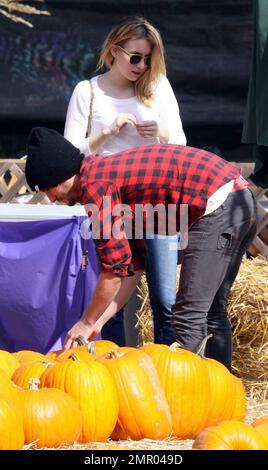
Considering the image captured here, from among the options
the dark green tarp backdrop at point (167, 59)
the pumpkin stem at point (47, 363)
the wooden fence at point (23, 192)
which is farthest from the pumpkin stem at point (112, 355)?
the dark green tarp backdrop at point (167, 59)

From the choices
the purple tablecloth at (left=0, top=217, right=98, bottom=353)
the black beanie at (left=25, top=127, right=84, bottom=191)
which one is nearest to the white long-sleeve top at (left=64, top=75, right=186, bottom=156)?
the purple tablecloth at (left=0, top=217, right=98, bottom=353)

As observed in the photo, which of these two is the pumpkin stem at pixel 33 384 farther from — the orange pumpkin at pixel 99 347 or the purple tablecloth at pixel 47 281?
the purple tablecloth at pixel 47 281

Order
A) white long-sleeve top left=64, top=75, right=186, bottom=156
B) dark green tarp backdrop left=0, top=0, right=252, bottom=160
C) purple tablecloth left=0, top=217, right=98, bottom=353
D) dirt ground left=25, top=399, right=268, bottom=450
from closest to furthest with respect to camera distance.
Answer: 1. dirt ground left=25, top=399, right=268, bottom=450
2. white long-sleeve top left=64, top=75, right=186, bottom=156
3. purple tablecloth left=0, top=217, right=98, bottom=353
4. dark green tarp backdrop left=0, top=0, right=252, bottom=160

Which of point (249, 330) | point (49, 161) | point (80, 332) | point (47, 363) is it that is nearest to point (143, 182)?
point (49, 161)

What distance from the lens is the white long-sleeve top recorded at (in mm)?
4777

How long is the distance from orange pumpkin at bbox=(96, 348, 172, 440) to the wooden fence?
11.5 feet

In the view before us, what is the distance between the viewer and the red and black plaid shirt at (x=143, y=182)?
386 centimetres

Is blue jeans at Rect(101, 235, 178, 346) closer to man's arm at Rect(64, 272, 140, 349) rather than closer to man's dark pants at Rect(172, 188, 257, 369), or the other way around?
man's dark pants at Rect(172, 188, 257, 369)

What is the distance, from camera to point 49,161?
12.7ft

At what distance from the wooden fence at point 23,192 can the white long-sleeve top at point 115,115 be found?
2.44 metres

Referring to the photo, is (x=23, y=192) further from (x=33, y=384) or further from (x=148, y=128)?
(x=33, y=384)

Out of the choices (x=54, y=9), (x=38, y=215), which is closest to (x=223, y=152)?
(x=54, y=9)

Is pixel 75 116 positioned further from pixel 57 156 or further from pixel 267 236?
pixel 267 236

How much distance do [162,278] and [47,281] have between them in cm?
64
